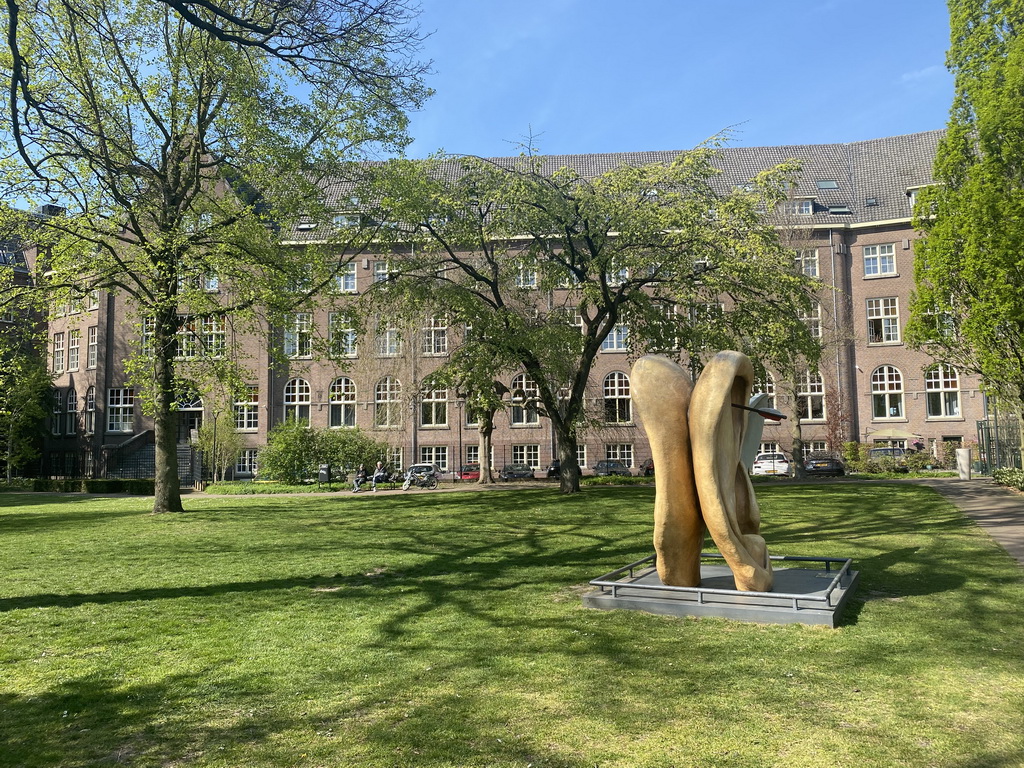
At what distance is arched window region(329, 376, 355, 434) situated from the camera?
154 ft

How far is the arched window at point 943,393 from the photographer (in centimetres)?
4338

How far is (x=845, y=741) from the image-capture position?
440 cm

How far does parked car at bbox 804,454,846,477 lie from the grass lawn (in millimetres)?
23680

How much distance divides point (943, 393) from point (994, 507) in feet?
97.7

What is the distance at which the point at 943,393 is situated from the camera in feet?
143

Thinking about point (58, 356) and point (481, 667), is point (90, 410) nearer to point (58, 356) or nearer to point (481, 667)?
point (58, 356)

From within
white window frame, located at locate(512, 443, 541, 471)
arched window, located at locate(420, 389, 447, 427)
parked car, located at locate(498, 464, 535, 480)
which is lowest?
parked car, located at locate(498, 464, 535, 480)

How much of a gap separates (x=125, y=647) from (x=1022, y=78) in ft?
75.3

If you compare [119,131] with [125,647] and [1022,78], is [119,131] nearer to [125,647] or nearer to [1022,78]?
[125,647]

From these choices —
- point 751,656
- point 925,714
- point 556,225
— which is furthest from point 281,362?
point 925,714

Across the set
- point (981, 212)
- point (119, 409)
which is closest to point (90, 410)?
point (119, 409)

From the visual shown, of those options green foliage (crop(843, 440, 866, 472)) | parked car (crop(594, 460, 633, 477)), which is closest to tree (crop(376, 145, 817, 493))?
green foliage (crop(843, 440, 866, 472))

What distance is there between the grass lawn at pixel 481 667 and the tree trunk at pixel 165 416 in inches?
291

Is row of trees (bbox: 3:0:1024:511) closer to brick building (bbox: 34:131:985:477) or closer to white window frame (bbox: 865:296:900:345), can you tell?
brick building (bbox: 34:131:985:477)
